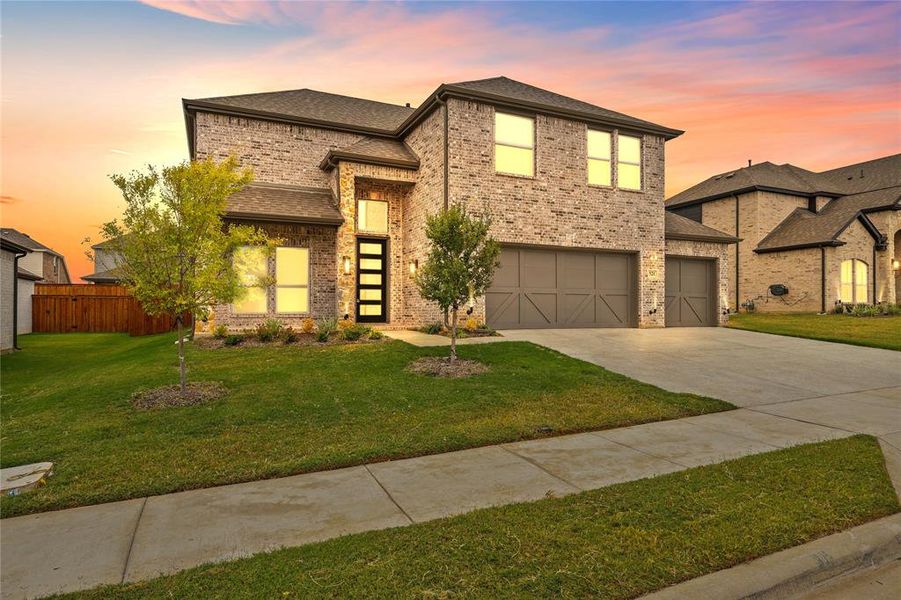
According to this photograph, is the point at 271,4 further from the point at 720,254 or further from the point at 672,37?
the point at 720,254

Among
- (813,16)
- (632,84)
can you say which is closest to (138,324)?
(632,84)

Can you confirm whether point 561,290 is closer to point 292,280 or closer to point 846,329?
point 292,280

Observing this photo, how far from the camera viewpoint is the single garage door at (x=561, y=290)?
15523 mm

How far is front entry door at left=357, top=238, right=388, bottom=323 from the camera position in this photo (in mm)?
16953

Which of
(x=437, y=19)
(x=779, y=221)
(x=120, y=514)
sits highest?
(x=437, y=19)

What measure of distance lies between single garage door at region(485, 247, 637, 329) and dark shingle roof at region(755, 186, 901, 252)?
14462 millimetres

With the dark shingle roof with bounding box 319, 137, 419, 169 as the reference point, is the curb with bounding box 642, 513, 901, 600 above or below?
below

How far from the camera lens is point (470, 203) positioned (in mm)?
14680

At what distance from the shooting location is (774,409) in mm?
7539

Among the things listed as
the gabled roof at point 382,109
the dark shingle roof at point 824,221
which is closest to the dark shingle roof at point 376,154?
the gabled roof at point 382,109

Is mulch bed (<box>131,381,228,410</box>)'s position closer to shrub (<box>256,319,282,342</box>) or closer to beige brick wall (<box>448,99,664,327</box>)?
shrub (<box>256,319,282,342</box>)

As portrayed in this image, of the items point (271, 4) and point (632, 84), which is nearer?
point (271, 4)

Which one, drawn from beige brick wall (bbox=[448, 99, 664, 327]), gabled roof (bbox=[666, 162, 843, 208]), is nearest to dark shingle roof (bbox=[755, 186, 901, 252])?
gabled roof (bbox=[666, 162, 843, 208])

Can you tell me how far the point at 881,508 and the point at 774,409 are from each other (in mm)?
3843
